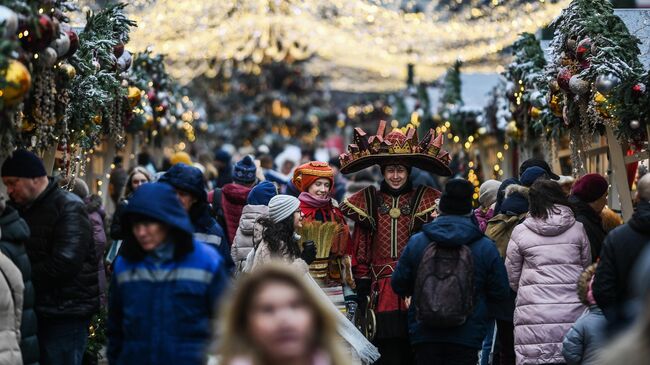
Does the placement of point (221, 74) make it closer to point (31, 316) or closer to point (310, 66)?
point (310, 66)

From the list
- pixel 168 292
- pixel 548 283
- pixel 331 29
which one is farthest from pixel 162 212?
pixel 331 29

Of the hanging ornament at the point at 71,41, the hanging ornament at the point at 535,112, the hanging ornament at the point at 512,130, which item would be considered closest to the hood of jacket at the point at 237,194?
the hanging ornament at the point at 535,112

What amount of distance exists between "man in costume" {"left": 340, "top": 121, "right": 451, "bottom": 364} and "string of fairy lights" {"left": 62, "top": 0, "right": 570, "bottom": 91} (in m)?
6.07

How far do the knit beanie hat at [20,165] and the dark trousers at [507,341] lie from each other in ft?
13.4

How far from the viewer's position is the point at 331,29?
3328 centimetres

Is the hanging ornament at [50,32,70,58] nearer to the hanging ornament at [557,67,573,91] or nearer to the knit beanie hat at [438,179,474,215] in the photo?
the knit beanie hat at [438,179,474,215]

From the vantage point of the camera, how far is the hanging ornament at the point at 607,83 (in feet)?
33.6

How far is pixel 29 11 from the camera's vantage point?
7.63 metres

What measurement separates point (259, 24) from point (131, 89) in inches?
831

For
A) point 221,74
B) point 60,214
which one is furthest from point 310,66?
point 60,214

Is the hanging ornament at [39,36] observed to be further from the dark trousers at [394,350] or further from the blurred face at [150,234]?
the dark trousers at [394,350]

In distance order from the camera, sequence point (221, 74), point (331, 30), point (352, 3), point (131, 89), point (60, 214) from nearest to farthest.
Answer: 1. point (60, 214)
2. point (131, 89)
3. point (352, 3)
4. point (331, 30)
5. point (221, 74)

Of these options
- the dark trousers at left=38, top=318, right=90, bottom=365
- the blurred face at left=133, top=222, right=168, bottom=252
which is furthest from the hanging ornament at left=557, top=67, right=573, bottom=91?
the blurred face at left=133, top=222, right=168, bottom=252

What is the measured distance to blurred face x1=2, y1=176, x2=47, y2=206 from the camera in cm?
793
